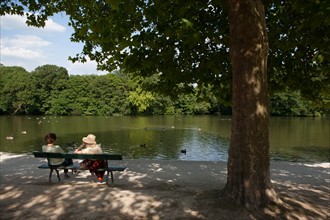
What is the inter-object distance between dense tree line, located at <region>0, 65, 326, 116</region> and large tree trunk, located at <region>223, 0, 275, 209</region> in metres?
70.2

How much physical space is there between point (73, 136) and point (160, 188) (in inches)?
1118

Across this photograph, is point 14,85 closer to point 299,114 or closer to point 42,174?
point 299,114

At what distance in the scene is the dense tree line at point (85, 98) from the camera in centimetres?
7781

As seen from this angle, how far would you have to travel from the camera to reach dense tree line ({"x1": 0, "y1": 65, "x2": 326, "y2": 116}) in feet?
255

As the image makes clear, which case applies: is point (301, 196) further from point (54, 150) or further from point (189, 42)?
point (54, 150)

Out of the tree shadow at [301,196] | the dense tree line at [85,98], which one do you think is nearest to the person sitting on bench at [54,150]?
the tree shadow at [301,196]

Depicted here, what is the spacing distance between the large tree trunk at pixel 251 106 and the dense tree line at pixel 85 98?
70.2 m

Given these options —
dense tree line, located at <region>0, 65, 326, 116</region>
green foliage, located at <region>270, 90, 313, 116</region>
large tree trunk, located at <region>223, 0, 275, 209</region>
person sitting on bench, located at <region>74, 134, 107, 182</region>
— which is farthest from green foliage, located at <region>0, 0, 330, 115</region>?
green foliage, located at <region>270, 90, 313, 116</region>

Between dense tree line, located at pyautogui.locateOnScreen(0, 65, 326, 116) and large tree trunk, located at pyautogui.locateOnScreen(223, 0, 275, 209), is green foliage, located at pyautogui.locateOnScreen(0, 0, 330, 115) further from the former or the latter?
dense tree line, located at pyautogui.locateOnScreen(0, 65, 326, 116)

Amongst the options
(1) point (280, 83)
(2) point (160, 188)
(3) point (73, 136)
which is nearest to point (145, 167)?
A: (2) point (160, 188)

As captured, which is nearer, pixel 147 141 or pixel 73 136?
pixel 147 141

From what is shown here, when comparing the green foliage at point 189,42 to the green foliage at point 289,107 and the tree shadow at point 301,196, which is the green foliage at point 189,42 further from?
the green foliage at point 289,107

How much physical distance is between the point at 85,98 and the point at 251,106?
256 ft

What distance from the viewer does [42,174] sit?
9.98 m
